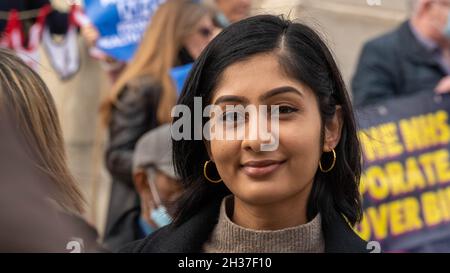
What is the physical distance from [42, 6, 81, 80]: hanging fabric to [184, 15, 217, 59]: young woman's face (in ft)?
4.23

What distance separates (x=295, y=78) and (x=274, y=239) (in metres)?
0.42

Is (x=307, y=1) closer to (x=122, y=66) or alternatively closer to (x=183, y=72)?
(x=122, y=66)

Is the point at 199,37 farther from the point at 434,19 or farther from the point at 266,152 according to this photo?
the point at 266,152

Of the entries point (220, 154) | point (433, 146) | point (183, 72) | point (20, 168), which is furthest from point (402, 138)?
point (20, 168)

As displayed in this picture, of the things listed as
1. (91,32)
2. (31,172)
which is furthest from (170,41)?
(31,172)

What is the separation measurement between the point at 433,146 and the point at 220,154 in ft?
8.27

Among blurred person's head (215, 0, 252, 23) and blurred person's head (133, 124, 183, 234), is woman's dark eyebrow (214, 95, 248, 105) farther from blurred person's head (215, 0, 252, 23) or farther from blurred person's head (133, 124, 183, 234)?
blurred person's head (215, 0, 252, 23)

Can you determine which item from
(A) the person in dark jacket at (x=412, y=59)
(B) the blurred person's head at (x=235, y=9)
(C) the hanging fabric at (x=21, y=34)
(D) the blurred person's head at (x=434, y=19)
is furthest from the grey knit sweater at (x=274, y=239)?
(C) the hanging fabric at (x=21, y=34)

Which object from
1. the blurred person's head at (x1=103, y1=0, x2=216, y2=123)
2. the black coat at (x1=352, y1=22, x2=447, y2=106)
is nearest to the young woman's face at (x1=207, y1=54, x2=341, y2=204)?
the blurred person's head at (x1=103, y1=0, x2=216, y2=123)

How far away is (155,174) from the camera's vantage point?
4.51 metres

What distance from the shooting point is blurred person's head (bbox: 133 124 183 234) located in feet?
14.6

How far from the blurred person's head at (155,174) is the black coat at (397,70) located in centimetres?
119

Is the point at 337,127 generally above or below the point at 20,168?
below

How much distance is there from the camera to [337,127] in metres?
2.75
